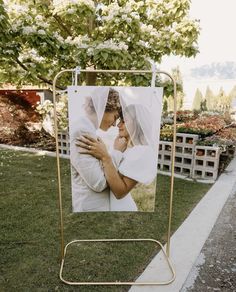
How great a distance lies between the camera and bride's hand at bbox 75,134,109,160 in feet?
10.5

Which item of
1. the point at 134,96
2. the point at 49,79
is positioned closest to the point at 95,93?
the point at 134,96

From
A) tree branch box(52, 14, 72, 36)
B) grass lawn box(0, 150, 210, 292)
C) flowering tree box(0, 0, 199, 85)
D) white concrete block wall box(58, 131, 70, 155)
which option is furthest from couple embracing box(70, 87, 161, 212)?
white concrete block wall box(58, 131, 70, 155)

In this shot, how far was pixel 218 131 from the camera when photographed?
32.5 feet

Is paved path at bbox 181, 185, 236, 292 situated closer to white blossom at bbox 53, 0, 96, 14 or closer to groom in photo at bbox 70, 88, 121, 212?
groom in photo at bbox 70, 88, 121, 212

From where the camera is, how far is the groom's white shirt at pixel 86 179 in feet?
10.5

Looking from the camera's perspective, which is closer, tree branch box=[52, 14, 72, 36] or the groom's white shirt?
the groom's white shirt

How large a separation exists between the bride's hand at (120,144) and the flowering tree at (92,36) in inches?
108

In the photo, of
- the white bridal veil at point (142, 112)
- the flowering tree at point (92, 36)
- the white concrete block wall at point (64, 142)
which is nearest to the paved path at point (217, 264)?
the white bridal veil at point (142, 112)

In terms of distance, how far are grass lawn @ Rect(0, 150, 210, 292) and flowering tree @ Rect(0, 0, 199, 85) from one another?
250 cm

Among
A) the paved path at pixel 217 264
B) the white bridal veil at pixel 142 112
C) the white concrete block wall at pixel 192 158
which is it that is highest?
the white bridal veil at pixel 142 112

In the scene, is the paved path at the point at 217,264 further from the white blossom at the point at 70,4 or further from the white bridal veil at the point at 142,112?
the white blossom at the point at 70,4

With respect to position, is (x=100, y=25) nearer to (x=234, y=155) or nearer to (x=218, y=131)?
(x=218, y=131)

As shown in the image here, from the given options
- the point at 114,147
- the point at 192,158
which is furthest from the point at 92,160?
the point at 192,158

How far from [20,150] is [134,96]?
26.5 feet
